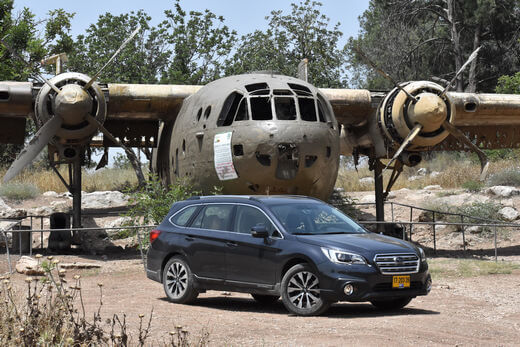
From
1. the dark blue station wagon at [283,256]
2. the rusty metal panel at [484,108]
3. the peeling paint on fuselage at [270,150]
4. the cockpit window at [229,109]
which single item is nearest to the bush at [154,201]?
the peeling paint on fuselage at [270,150]

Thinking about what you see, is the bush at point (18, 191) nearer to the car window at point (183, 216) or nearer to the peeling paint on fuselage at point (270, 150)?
the peeling paint on fuselage at point (270, 150)

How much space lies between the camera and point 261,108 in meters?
14.5

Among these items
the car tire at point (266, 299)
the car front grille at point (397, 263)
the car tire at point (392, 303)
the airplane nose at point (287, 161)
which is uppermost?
the airplane nose at point (287, 161)

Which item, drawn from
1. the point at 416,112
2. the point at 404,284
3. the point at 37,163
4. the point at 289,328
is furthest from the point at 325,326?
the point at 37,163

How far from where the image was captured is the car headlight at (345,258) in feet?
29.6

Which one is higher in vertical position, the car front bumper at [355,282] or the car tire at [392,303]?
the car front bumper at [355,282]

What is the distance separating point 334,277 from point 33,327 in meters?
3.73

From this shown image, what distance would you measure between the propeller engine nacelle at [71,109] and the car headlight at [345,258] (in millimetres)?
9277

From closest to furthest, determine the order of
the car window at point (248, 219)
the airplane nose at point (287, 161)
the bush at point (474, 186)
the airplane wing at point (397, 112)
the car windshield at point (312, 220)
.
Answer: the car windshield at point (312, 220), the car window at point (248, 219), the airplane nose at point (287, 161), the airplane wing at point (397, 112), the bush at point (474, 186)

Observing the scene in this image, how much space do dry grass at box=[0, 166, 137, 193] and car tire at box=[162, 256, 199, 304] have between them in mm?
21048

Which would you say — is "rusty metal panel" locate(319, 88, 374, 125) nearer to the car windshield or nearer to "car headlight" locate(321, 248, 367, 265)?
the car windshield

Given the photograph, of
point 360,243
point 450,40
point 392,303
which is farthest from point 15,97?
point 450,40

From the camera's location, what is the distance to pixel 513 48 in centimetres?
4516

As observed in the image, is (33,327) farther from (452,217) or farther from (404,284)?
(452,217)
